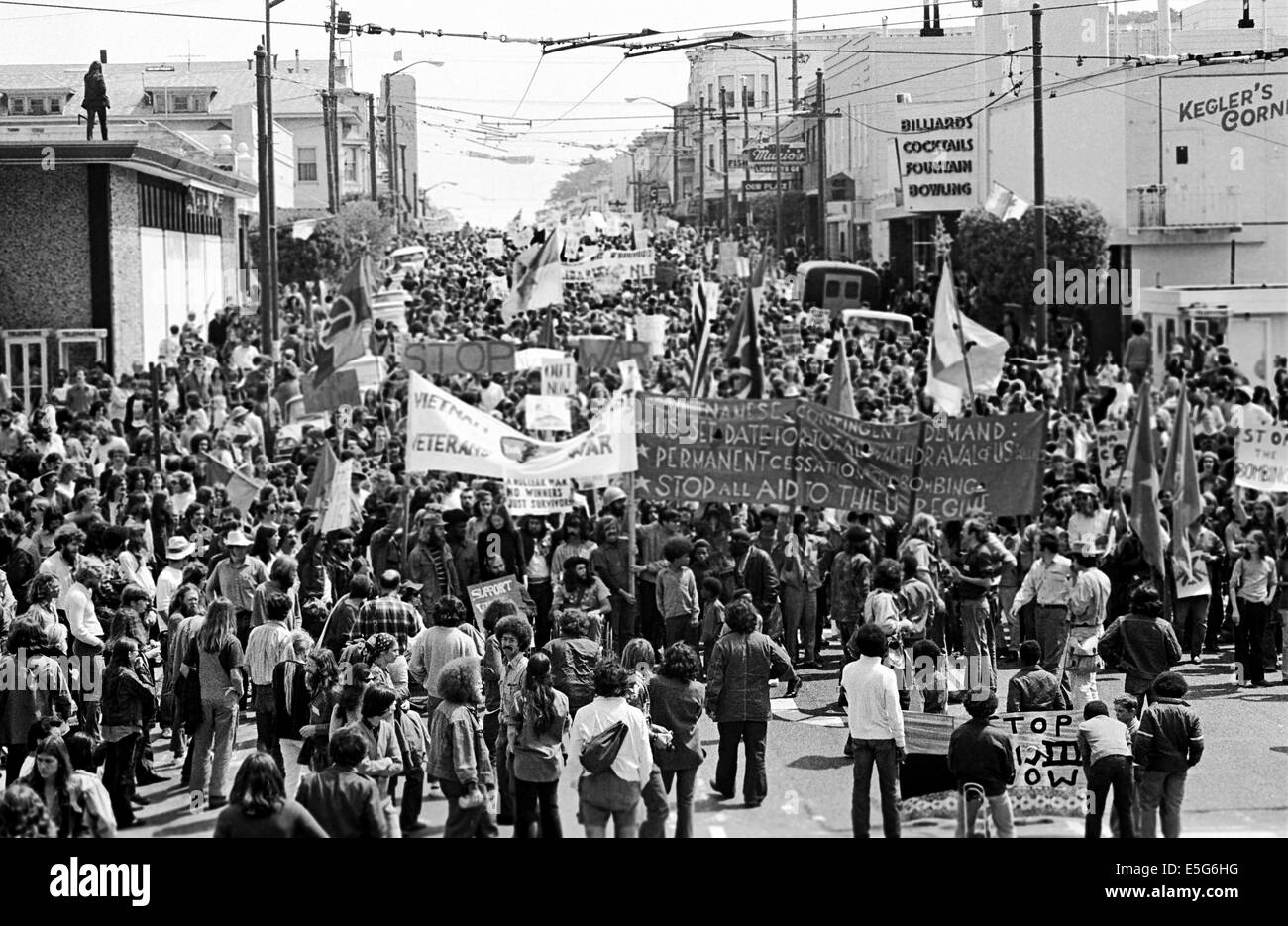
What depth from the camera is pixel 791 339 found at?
105 ft

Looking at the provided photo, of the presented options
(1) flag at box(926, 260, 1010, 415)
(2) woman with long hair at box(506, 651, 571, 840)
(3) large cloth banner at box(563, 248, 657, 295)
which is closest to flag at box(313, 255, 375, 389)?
(1) flag at box(926, 260, 1010, 415)

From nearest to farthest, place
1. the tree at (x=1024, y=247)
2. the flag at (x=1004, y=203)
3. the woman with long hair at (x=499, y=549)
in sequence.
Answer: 1. the woman with long hair at (x=499, y=549)
2. the flag at (x=1004, y=203)
3. the tree at (x=1024, y=247)

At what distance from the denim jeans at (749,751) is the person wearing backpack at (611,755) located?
174 cm

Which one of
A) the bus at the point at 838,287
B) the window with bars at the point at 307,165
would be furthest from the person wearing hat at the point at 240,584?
the window with bars at the point at 307,165

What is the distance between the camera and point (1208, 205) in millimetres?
37531

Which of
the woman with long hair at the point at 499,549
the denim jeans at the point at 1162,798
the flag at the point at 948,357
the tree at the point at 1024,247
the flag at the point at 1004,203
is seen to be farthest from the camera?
the tree at the point at 1024,247

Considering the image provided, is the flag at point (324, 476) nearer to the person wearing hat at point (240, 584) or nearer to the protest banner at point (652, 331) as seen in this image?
the person wearing hat at point (240, 584)

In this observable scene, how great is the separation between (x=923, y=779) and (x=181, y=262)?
2892 centimetres

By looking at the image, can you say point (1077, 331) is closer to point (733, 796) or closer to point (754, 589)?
point (754, 589)

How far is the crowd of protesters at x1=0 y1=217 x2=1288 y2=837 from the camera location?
9117mm

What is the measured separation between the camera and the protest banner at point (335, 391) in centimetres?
1964

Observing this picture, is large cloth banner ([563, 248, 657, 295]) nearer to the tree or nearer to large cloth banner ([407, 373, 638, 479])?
the tree
